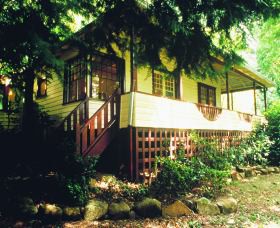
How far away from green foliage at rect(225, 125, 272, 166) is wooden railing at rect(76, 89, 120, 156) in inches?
210

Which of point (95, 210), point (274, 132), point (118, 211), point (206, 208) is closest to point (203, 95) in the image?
point (274, 132)

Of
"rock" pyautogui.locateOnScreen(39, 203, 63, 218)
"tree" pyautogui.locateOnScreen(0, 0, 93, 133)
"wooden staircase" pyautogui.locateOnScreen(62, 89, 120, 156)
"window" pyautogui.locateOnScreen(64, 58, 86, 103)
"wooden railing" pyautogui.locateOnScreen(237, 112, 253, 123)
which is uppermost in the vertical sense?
"window" pyautogui.locateOnScreen(64, 58, 86, 103)

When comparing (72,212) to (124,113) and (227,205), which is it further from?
(227,205)

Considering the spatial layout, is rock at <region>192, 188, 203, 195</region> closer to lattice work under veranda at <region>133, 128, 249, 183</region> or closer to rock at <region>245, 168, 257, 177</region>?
lattice work under veranda at <region>133, 128, 249, 183</region>

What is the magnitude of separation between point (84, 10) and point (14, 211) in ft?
11.9

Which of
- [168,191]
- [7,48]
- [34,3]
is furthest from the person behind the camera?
[168,191]

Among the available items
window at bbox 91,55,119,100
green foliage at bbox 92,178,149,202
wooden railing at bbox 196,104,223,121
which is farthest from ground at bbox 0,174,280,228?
window at bbox 91,55,119,100

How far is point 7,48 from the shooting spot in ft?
10.5

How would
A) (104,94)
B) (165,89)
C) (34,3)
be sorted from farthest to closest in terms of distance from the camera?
(165,89) → (104,94) → (34,3)

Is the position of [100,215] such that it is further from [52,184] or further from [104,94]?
[104,94]

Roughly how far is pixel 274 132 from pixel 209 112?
498 cm

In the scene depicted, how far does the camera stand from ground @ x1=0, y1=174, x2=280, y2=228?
5230 millimetres

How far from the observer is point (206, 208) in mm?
6328

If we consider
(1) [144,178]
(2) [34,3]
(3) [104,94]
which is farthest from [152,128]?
(2) [34,3]
